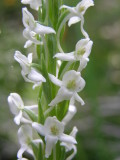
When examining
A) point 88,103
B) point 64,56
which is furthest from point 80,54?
point 88,103

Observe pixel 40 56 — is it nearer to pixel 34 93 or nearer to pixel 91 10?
pixel 34 93

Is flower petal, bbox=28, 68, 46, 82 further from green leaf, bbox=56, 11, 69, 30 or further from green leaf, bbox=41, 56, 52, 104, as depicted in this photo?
green leaf, bbox=56, 11, 69, 30

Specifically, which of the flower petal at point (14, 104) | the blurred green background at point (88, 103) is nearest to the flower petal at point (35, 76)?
the flower petal at point (14, 104)

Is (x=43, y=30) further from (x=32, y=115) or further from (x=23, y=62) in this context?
(x=32, y=115)

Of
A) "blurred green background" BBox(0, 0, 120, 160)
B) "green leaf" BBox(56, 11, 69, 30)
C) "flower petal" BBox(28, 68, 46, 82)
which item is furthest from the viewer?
"blurred green background" BBox(0, 0, 120, 160)

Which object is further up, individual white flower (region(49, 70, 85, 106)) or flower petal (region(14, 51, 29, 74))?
flower petal (region(14, 51, 29, 74))

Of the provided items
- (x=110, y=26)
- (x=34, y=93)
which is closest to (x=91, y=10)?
(x=110, y=26)

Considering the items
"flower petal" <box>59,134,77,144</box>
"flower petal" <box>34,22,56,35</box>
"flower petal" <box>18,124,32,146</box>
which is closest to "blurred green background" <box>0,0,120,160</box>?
"flower petal" <box>18,124,32,146</box>

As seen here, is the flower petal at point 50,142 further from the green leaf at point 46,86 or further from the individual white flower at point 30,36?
the individual white flower at point 30,36
